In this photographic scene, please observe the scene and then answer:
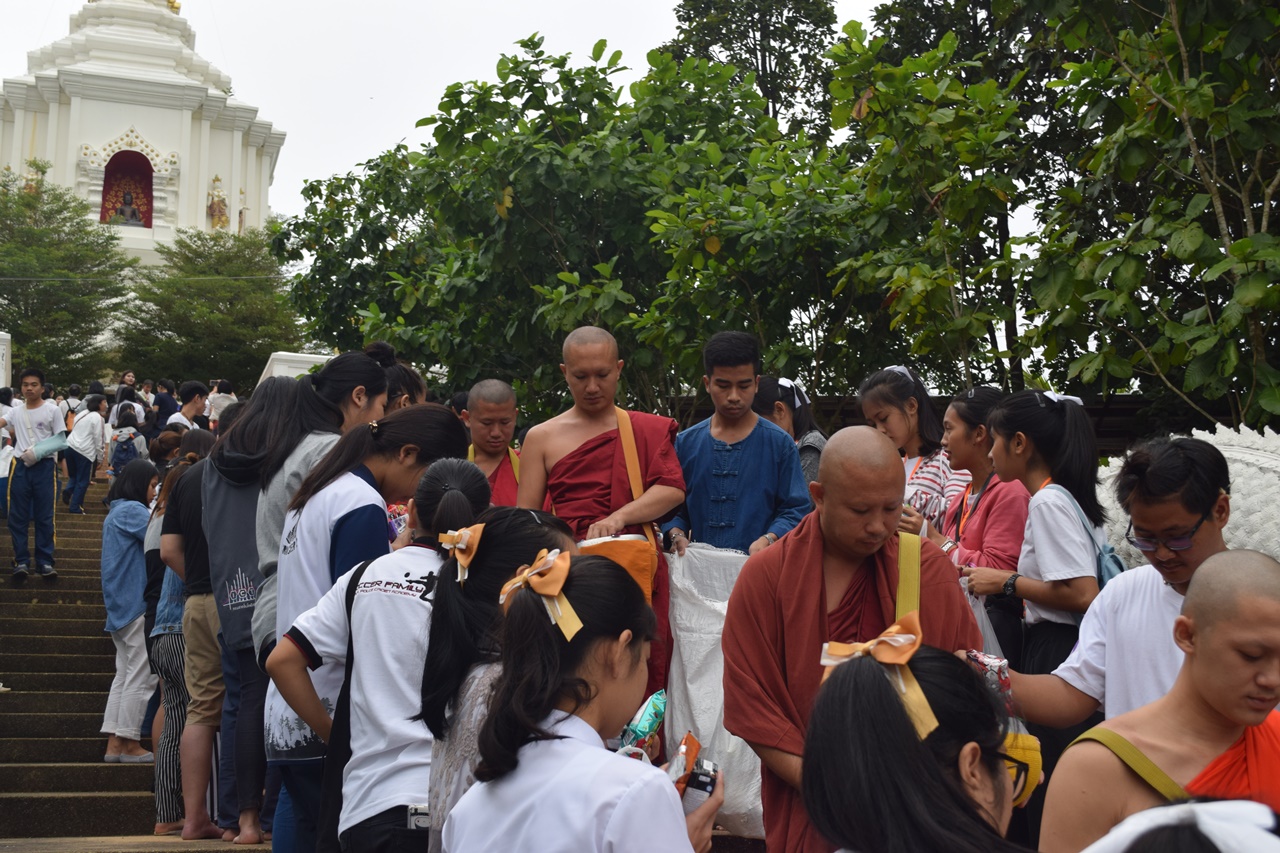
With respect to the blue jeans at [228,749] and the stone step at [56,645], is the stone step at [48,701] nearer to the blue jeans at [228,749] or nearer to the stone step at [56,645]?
the stone step at [56,645]

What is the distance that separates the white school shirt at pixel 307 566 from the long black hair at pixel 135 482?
420cm

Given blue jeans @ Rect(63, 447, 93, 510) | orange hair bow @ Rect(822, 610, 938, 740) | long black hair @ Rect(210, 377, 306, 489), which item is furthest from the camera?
blue jeans @ Rect(63, 447, 93, 510)

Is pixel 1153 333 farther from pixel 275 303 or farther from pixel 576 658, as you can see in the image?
pixel 275 303

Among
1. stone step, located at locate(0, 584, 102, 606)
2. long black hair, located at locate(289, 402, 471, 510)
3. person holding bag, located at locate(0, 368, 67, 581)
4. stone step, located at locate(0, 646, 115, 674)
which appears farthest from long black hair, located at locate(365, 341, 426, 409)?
person holding bag, located at locate(0, 368, 67, 581)

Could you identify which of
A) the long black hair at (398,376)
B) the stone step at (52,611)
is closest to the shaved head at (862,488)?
the long black hair at (398,376)

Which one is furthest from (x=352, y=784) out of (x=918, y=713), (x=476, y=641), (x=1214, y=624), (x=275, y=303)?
(x=275, y=303)

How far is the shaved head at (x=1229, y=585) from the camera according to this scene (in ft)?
7.90

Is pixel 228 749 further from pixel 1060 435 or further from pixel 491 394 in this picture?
pixel 1060 435

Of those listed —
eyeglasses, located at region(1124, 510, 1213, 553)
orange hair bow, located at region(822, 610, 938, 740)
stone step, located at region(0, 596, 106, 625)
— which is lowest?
stone step, located at region(0, 596, 106, 625)

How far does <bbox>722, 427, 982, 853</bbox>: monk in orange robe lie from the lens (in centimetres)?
311

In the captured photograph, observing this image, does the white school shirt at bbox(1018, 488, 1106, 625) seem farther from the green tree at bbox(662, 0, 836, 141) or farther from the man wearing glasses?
the green tree at bbox(662, 0, 836, 141)

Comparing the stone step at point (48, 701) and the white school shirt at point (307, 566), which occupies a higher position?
the white school shirt at point (307, 566)

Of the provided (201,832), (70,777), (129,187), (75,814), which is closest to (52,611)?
(70,777)

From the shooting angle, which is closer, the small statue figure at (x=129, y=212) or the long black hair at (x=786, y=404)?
the long black hair at (x=786, y=404)
